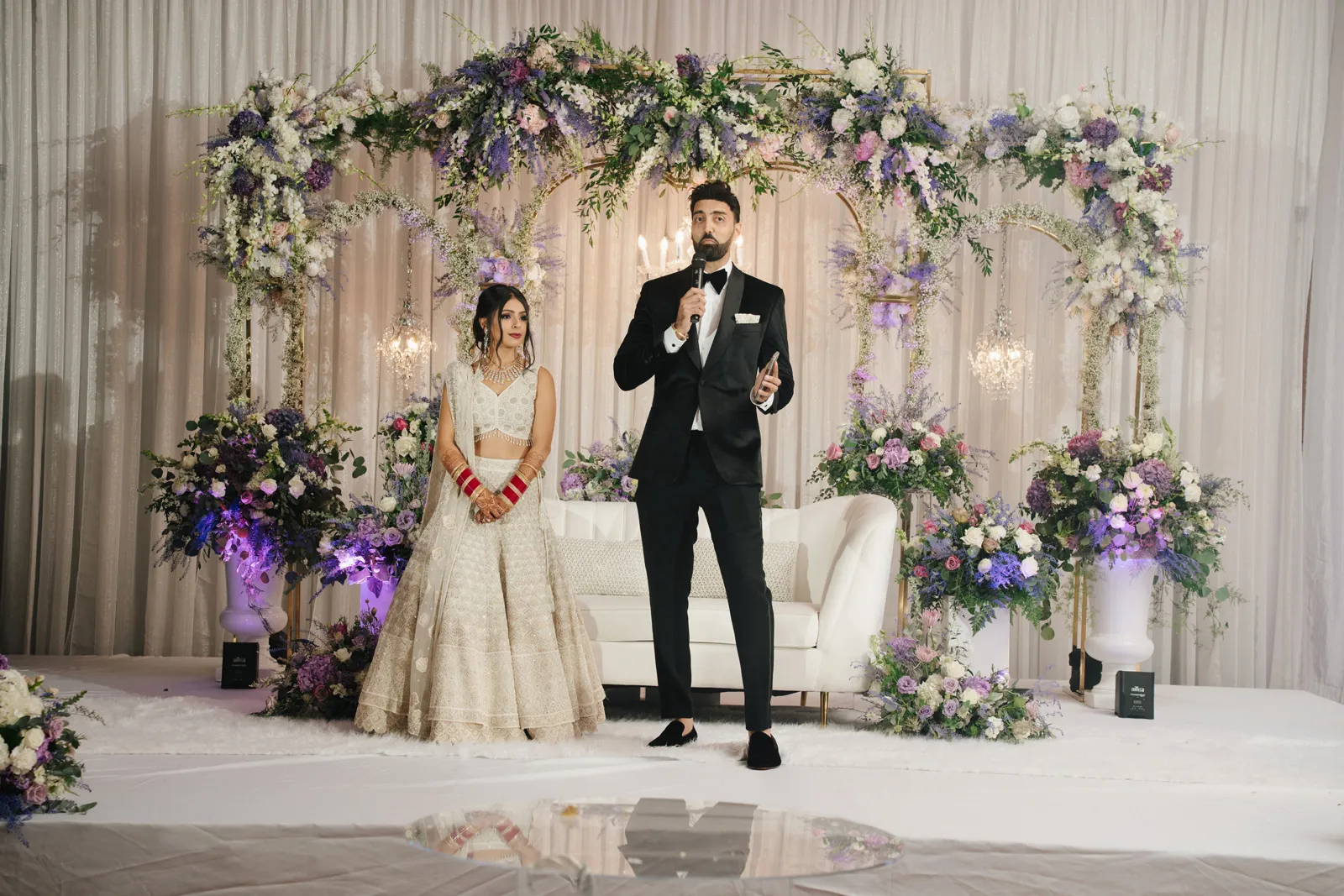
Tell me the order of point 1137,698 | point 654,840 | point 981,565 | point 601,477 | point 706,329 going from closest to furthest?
point 654,840, point 706,329, point 981,565, point 1137,698, point 601,477

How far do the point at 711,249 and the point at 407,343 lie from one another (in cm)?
366

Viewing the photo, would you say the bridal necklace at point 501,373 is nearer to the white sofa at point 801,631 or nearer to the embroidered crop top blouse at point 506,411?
the embroidered crop top blouse at point 506,411

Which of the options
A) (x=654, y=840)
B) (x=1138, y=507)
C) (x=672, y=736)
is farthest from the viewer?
(x=1138, y=507)

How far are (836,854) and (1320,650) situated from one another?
5.86 meters

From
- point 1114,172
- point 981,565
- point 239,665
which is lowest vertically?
point 239,665

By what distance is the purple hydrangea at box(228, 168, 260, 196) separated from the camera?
6078 mm

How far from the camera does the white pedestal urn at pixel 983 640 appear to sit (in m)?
5.32

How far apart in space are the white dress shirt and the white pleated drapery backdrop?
3.56 meters

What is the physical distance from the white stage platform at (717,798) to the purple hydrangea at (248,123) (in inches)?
105

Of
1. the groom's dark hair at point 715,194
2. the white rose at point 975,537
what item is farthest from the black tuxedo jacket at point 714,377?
the white rose at point 975,537

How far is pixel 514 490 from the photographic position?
4.40 meters

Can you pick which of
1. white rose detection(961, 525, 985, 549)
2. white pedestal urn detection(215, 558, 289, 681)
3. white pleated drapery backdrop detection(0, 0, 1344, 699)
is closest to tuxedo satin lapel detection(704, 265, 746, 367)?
white rose detection(961, 525, 985, 549)

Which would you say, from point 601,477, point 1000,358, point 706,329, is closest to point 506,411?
point 706,329

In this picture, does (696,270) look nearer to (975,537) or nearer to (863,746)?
(863,746)
